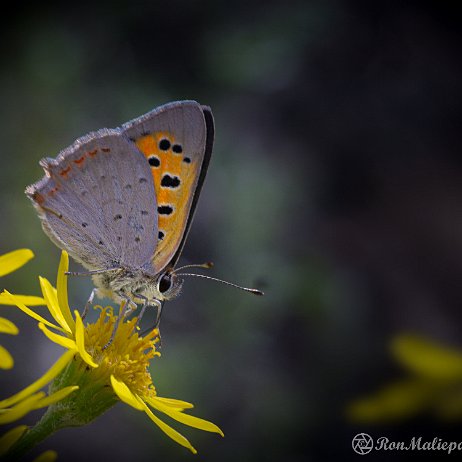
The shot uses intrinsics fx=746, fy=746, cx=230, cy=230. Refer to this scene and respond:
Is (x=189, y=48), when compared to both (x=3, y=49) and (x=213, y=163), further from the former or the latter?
(x=3, y=49)

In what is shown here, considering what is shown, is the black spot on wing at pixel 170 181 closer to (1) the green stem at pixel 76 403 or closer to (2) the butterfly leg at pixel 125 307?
(2) the butterfly leg at pixel 125 307

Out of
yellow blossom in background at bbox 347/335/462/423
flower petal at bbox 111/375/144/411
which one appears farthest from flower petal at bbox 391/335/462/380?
flower petal at bbox 111/375/144/411

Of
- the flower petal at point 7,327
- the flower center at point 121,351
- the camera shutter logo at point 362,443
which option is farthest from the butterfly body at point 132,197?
the camera shutter logo at point 362,443

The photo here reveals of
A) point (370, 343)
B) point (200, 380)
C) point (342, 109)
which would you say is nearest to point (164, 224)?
point (200, 380)

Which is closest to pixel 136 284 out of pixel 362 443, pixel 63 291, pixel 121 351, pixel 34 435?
pixel 121 351

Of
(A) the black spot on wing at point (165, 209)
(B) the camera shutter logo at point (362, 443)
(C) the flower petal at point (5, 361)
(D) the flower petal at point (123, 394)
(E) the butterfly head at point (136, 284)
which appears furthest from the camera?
(B) the camera shutter logo at point (362, 443)

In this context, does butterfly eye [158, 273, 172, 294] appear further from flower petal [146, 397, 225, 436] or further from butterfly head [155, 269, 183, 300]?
flower petal [146, 397, 225, 436]
